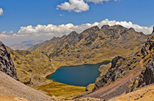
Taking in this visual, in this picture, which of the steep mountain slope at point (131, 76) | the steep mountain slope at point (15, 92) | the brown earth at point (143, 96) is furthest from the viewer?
the steep mountain slope at point (131, 76)

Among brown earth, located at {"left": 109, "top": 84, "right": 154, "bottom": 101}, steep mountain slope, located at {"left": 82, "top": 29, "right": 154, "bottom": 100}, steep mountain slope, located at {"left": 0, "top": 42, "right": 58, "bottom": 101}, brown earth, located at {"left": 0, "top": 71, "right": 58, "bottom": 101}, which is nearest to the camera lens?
brown earth, located at {"left": 109, "top": 84, "right": 154, "bottom": 101}

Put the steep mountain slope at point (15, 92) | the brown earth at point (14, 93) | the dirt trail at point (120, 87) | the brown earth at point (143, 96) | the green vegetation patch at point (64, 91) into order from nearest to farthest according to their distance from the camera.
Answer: the brown earth at point (143, 96) < the brown earth at point (14, 93) < the steep mountain slope at point (15, 92) < the dirt trail at point (120, 87) < the green vegetation patch at point (64, 91)

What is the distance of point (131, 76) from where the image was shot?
2426 inches

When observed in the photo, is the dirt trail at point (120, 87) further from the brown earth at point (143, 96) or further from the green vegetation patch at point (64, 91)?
the green vegetation patch at point (64, 91)

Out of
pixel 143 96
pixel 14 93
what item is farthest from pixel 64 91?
pixel 143 96

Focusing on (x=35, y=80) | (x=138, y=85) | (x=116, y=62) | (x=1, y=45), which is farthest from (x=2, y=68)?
(x=35, y=80)

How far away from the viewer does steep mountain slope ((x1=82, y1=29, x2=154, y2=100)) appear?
1684 inches

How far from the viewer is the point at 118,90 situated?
5347 cm

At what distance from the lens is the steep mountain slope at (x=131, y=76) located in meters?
42.8

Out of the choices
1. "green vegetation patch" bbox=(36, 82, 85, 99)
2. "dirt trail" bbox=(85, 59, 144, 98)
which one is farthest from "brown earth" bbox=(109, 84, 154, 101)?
"green vegetation patch" bbox=(36, 82, 85, 99)

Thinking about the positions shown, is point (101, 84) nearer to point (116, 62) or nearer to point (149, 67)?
point (116, 62)

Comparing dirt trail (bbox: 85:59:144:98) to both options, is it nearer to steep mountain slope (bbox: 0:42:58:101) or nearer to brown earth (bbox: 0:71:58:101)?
steep mountain slope (bbox: 0:42:58:101)

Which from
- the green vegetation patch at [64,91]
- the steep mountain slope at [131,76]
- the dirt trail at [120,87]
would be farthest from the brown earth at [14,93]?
the green vegetation patch at [64,91]

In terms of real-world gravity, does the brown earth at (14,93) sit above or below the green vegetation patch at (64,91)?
above
